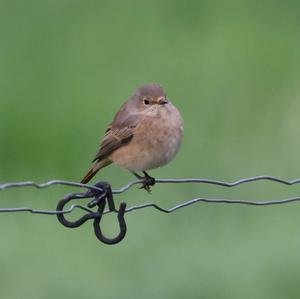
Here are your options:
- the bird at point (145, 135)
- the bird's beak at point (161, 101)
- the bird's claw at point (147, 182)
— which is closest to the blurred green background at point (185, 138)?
the bird's claw at point (147, 182)

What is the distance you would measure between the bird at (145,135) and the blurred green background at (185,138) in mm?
673

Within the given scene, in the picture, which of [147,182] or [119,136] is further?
[119,136]

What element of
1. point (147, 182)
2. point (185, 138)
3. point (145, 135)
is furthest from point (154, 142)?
point (185, 138)

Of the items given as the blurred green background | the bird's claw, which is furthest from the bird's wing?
the blurred green background

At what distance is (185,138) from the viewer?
11555mm

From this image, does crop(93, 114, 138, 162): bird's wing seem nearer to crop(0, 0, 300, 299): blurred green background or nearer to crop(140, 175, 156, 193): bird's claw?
crop(140, 175, 156, 193): bird's claw

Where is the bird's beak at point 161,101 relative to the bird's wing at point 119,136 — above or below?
above

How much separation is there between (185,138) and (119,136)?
2.15 m

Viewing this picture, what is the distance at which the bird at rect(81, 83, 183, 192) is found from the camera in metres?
9.23

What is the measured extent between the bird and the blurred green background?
67cm

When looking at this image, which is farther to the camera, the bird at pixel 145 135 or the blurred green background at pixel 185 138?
the blurred green background at pixel 185 138

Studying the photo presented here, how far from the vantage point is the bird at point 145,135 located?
9234 mm

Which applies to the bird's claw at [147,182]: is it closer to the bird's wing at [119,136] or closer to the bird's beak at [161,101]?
the bird's wing at [119,136]

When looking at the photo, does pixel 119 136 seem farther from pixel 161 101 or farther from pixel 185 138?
pixel 185 138
